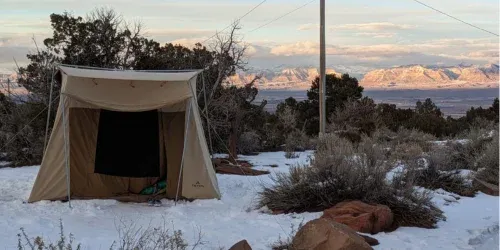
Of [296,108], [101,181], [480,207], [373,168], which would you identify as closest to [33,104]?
[101,181]

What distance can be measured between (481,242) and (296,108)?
22935 millimetres

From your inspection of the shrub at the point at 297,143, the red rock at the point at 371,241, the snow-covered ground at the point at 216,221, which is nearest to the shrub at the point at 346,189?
the snow-covered ground at the point at 216,221

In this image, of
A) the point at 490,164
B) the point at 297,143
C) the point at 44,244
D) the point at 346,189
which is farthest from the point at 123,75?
the point at 297,143

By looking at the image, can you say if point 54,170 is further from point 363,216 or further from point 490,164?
point 490,164

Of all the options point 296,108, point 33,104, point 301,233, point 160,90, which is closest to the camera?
point 301,233

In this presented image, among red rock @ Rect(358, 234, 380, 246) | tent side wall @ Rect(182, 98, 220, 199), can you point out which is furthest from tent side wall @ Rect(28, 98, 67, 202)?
red rock @ Rect(358, 234, 380, 246)

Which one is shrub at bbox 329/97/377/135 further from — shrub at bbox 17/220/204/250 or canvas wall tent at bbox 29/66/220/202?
shrub at bbox 17/220/204/250

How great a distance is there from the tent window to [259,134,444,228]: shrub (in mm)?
3031

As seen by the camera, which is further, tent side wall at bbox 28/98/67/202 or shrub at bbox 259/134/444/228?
tent side wall at bbox 28/98/67/202

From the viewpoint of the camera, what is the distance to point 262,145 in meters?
18.5

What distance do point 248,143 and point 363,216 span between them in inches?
398

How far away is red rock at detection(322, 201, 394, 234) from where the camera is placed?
6789 millimetres

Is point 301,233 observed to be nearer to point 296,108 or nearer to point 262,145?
point 262,145

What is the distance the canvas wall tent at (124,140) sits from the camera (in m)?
8.98
